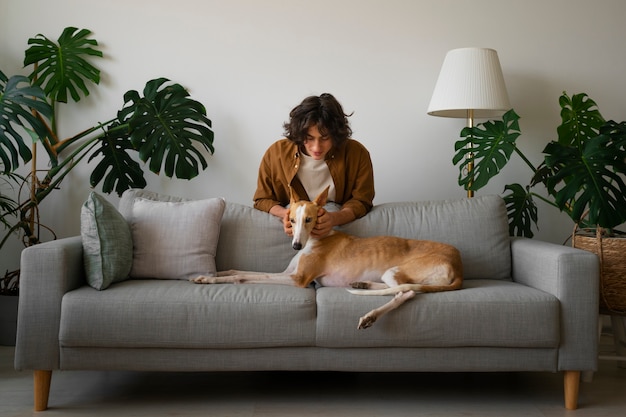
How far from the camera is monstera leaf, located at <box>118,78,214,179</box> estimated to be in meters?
3.54

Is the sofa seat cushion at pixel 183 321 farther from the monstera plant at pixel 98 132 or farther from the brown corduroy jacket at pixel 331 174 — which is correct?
the monstera plant at pixel 98 132

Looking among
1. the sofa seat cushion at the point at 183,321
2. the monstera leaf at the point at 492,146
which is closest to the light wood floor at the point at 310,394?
the sofa seat cushion at the point at 183,321

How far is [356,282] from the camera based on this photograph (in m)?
2.87

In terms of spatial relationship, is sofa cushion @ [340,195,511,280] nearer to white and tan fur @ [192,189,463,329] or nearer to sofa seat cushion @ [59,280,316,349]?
white and tan fur @ [192,189,463,329]

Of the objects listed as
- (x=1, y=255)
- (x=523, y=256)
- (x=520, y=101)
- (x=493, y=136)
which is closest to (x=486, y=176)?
(x=493, y=136)

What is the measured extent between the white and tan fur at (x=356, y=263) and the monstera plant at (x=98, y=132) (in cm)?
91

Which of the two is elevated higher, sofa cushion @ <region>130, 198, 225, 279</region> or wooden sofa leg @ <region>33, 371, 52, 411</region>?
sofa cushion @ <region>130, 198, 225, 279</region>

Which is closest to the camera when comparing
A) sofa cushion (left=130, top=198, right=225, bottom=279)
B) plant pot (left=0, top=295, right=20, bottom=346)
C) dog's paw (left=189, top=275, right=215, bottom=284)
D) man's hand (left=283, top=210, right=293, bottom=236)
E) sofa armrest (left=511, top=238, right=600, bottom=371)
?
sofa armrest (left=511, top=238, right=600, bottom=371)

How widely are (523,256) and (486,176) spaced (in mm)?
532

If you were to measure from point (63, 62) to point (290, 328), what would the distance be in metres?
2.33

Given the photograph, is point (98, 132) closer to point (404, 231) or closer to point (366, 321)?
point (404, 231)

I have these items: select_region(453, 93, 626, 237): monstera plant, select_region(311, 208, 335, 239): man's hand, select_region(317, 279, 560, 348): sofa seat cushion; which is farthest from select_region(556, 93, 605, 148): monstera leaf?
select_region(311, 208, 335, 239): man's hand

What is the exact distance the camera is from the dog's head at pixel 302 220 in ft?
9.57

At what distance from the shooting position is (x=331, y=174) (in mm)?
3354
